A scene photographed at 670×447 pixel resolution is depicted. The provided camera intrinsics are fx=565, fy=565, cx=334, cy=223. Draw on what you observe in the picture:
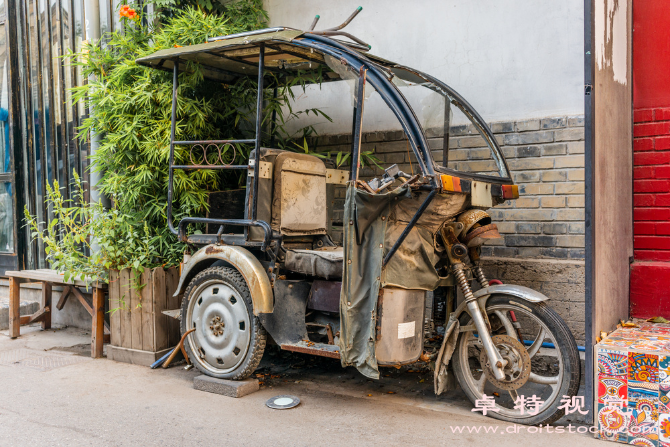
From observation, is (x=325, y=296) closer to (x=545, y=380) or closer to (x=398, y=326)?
(x=398, y=326)

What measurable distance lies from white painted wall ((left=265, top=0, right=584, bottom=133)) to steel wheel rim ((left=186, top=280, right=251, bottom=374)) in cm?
187

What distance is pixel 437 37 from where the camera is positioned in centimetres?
540

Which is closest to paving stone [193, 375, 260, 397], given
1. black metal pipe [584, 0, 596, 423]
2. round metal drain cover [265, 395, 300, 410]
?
round metal drain cover [265, 395, 300, 410]

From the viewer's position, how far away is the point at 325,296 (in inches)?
168

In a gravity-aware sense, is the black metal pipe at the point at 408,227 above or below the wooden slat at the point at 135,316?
above

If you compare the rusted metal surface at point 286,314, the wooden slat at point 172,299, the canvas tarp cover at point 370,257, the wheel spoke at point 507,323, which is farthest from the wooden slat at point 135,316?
the wheel spoke at point 507,323

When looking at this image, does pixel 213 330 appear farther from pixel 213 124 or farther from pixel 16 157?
pixel 16 157

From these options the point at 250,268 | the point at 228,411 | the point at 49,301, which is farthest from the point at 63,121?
the point at 228,411

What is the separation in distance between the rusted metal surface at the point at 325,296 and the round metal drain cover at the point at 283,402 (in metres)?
0.69

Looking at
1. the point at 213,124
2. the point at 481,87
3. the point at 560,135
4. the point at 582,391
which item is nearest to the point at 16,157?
the point at 213,124

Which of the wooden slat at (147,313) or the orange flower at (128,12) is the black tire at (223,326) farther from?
the orange flower at (128,12)

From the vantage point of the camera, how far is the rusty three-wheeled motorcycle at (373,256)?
373cm

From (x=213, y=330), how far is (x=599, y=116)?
325 cm

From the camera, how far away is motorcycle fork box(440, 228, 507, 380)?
3.66 metres
